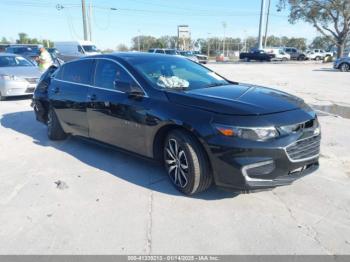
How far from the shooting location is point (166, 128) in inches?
158

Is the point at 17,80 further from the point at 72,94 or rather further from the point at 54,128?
the point at 72,94

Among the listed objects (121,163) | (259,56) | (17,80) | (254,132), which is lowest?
(259,56)

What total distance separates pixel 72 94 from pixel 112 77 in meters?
1.06

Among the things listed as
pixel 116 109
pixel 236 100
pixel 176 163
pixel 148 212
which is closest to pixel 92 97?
pixel 116 109

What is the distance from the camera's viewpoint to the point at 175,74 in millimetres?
4715

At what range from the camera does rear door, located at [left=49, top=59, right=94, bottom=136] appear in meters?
5.29

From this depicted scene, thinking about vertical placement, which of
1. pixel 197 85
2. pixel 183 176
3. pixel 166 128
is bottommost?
pixel 183 176

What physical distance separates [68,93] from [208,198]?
3.06m

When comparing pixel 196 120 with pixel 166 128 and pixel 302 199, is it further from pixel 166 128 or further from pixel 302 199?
pixel 302 199

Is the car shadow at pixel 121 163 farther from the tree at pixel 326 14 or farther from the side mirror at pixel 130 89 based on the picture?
the tree at pixel 326 14

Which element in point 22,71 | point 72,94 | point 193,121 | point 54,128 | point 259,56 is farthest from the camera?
point 259,56

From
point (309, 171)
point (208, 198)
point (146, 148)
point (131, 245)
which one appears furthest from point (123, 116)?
point (309, 171)

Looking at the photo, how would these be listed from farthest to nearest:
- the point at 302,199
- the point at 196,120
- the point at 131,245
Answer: the point at 302,199 < the point at 196,120 < the point at 131,245

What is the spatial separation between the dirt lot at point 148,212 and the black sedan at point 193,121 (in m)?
0.34
